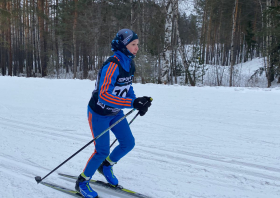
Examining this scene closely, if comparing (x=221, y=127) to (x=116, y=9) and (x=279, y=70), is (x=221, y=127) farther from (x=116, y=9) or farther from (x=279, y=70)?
(x=116, y=9)

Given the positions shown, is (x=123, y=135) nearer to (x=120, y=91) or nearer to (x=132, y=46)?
(x=120, y=91)

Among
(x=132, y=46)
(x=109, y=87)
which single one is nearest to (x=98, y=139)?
(x=109, y=87)

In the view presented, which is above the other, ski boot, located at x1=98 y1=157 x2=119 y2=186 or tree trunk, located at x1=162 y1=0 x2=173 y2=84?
tree trunk, located at x1=162 y1=0 x2=173 y2=84

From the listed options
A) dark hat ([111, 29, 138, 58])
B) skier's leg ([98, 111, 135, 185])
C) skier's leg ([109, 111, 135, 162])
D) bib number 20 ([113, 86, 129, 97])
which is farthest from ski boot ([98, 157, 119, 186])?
dark hat ([111, 29, 138, 58])

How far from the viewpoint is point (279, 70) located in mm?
14383

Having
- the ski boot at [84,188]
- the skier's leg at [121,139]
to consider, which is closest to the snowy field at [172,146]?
the ski boot at [84,188]

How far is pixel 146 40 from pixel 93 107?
13.6 m

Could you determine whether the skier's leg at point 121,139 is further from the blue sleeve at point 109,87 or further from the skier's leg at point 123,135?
the blue sleeve at point 109,87

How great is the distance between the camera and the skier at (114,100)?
235 cm

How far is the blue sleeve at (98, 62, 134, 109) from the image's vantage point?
2.32 metres

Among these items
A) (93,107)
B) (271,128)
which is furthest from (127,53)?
(271,128)

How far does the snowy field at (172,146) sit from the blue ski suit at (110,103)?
1.83ft

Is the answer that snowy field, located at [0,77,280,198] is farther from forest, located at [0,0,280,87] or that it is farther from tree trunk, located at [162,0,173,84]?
forest, located at [0,0,280,87]

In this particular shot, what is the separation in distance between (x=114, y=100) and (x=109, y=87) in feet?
0.44
